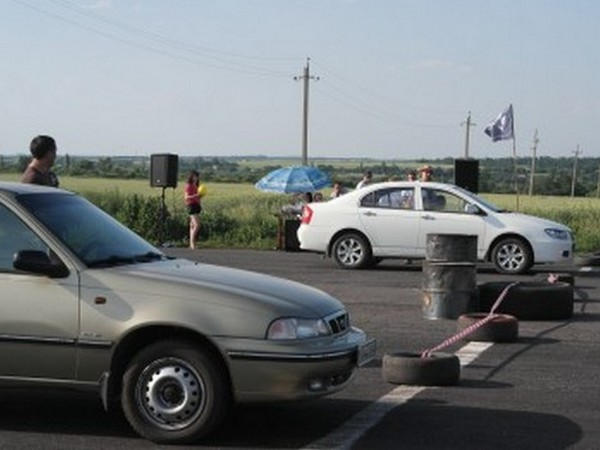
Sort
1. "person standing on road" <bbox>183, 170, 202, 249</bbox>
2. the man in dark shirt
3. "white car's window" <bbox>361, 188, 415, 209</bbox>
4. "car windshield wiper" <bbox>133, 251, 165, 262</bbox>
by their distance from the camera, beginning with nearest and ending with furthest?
"car windshield wiper" <bbox>133, 251, 165, 262</bbox> → the man in dark shirt → "white car's window" <bbox>361, 188, 415, 209</bbox> → "person standing on road" <bbox>183, 170, 202, 249</bbox>

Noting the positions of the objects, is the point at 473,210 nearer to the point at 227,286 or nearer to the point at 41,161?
the point at 41,161

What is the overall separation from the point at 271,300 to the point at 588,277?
13.5 meters

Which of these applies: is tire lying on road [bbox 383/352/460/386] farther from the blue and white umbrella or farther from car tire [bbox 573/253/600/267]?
the blue and white umbrella

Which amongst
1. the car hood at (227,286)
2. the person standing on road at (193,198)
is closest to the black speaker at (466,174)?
the person standing on road at (193,198)

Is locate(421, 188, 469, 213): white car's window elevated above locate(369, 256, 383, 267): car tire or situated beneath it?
elevated above

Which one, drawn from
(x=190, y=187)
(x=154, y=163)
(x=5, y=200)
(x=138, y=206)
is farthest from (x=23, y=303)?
(x=138, y=206)

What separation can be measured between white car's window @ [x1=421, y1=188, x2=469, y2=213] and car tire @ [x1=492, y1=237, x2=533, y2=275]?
899 millimetres

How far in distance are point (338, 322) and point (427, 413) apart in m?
1.18

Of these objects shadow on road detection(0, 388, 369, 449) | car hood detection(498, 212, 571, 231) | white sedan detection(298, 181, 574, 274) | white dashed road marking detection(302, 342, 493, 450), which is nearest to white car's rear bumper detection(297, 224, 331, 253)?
white sedan detection(298, 181, 574, 274)

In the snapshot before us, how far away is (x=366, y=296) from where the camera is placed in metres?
15.5

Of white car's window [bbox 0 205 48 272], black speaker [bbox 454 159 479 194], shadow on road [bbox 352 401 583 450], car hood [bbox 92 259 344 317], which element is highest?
black speaker [bbox 454 159 479 194]

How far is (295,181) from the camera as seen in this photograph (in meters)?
35.9

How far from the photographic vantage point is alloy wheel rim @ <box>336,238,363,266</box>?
19.8m

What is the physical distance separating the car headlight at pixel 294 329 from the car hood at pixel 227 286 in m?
0.06
